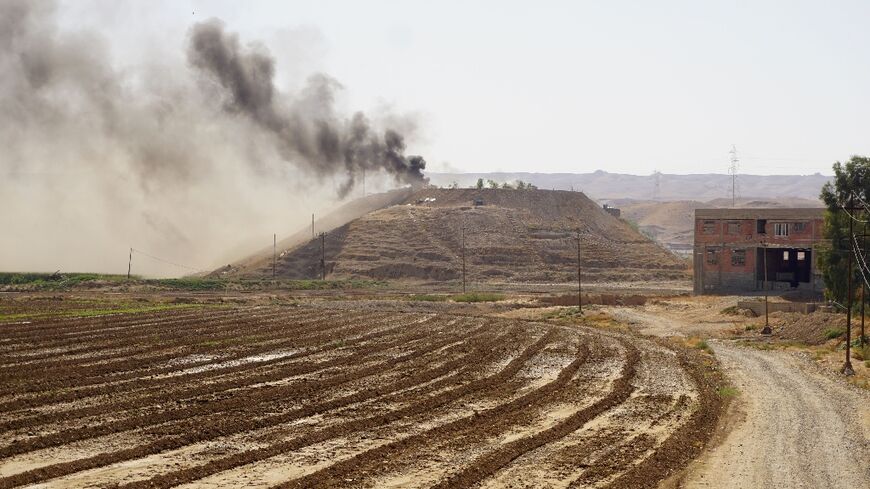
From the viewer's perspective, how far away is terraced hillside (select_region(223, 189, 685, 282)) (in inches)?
4579

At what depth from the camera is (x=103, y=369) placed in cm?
3622

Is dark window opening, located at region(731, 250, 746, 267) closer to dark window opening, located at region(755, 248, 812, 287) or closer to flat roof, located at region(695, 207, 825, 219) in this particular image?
dark window opening, located at region(755, 248, 812, 287)

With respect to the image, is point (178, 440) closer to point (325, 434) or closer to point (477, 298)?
point (325, 434)

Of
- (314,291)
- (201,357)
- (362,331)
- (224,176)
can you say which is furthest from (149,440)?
(224,176)

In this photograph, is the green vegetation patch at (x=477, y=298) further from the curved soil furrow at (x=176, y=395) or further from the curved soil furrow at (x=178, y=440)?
the curved soil furrow at (x=178, y=440)

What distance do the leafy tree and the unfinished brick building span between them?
15.6 m

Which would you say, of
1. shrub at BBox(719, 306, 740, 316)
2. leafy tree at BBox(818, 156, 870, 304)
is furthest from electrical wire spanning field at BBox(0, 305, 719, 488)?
shrub at BBox(719, 306, 740, 316)

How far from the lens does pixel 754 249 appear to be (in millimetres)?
78438

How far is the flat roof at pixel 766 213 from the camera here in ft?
248

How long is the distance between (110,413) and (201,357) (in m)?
13.3

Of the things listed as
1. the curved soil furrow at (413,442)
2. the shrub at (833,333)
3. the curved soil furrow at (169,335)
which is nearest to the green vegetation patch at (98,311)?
the curved soil furrow at (169,335)

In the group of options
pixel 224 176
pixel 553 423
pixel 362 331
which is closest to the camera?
pixel 553 423

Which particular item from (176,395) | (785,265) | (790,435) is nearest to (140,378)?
(176,395)

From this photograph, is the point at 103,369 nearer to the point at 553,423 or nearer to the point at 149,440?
the point at 149,440
